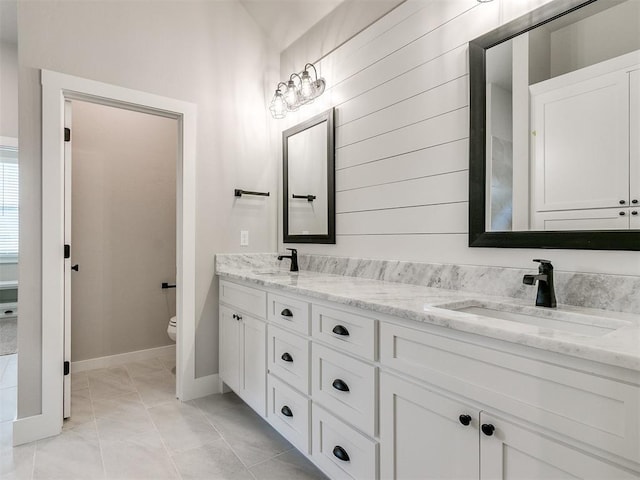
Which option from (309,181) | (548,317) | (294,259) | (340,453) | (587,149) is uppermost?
(309,181)

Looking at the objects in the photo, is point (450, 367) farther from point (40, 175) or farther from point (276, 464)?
point (40, 175)

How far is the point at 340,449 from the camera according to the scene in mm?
1465

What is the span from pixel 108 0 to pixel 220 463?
2738 millimetres

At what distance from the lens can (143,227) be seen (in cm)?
338

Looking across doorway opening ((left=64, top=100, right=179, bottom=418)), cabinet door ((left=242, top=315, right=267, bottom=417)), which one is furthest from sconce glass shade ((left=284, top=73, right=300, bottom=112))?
cabinet door ((left=242, top=315, right=267, bottom=417))

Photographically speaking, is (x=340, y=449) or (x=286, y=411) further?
(x=286, y=411)

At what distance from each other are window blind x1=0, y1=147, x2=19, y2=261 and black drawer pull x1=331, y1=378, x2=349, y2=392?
15.3ft

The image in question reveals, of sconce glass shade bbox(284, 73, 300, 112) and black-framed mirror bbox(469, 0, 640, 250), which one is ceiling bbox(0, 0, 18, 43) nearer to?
sconce glass shade bbox(284, 73, 300, 112)

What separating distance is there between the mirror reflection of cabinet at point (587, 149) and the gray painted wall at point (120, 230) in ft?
10.3

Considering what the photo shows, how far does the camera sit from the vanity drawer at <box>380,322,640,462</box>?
740mm

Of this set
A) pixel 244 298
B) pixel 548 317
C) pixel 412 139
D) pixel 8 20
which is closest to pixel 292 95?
pixel 412 139

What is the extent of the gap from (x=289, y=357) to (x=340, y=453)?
0.49 metres

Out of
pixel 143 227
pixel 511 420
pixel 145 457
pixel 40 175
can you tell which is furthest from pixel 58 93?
pixel 511 420

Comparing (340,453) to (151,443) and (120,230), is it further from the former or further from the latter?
(120,230)
